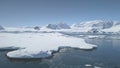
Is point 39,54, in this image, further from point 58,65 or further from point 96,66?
point 96,66

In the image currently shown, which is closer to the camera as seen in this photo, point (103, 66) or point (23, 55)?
point (103, 66)

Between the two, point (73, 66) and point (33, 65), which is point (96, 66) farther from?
point (33, 65)

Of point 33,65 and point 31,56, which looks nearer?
point 33,65

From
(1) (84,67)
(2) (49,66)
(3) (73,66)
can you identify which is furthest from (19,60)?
(1) (84,67)

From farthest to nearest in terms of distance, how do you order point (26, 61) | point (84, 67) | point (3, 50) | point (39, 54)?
point (3, 50), point (39, 54), point (26, 61), point (84, 67)

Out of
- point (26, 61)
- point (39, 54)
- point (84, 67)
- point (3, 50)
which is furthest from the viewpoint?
point (3, 50)

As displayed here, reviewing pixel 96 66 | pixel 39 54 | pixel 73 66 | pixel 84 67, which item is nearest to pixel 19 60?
pixel 39 54

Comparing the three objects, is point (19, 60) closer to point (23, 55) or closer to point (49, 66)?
point (23, 55)

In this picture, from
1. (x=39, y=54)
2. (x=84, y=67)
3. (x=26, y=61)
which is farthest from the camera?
(x=39, y=54)
